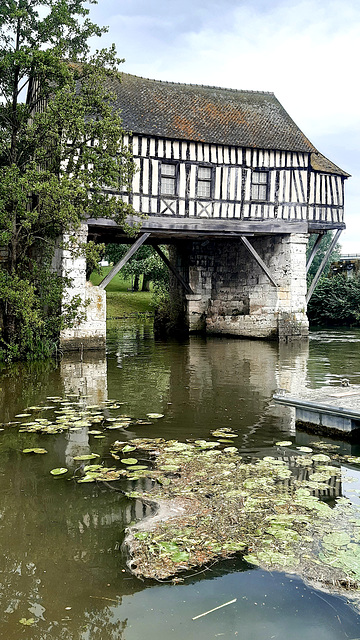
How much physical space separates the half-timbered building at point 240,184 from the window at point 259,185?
28mm

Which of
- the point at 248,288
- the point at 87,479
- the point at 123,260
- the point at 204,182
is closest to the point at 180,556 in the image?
the point at 87,479

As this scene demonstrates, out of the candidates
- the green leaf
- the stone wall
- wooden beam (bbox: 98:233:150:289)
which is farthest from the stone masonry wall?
the green leaf

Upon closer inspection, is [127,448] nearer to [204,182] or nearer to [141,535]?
[141,535]

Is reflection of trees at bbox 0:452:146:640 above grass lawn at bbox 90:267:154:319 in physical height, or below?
below

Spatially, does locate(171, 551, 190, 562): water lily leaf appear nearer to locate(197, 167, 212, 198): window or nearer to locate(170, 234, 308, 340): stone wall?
locate(197, 167, 212, 198): window

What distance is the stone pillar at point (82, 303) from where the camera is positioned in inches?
500

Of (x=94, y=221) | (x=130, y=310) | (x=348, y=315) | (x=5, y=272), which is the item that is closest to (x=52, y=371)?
(x=5, y=272)

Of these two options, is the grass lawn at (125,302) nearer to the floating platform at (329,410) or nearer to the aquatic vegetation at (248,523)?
the floating platform at (329,410)

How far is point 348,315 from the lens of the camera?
23297mm

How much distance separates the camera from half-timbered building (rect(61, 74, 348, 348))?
558 inches

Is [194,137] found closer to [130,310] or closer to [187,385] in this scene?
[187,385]

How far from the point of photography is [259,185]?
15.6 meters

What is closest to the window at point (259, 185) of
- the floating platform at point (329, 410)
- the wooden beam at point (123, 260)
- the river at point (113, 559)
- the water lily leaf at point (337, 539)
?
the wooden beam at point (123, 260)

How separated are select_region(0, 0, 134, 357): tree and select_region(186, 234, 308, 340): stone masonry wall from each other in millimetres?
6084
